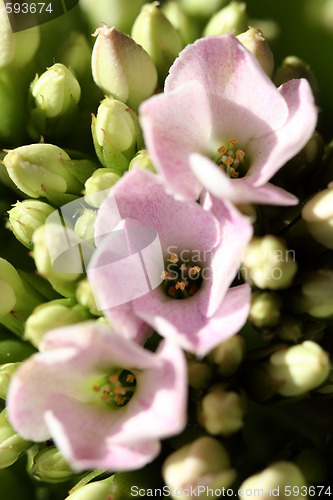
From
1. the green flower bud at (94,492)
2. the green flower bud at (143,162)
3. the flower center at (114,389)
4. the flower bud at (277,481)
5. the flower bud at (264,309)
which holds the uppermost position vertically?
the green flower bud at (143,162)

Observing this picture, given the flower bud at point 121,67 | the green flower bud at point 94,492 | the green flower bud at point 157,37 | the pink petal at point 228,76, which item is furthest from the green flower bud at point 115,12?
the green flower bud at point 94,492

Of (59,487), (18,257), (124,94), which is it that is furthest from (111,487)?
(124,94)

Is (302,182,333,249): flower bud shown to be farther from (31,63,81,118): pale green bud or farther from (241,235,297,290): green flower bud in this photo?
(31,63,81,118): pale green bud

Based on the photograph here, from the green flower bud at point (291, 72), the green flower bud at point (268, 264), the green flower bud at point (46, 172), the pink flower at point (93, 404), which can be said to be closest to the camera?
the pink flower at point (93, 404)

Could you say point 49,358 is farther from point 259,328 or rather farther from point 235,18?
point 235,18

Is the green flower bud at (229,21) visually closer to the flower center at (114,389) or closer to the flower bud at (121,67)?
the flower bud at (121,67)

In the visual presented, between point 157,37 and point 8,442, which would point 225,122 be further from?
point 8,442
